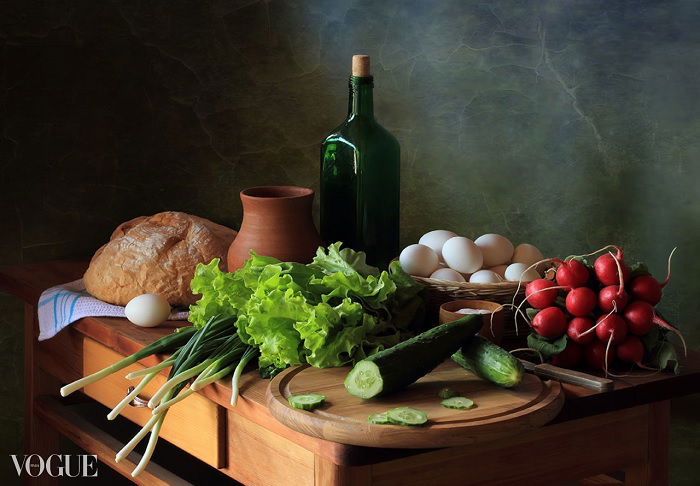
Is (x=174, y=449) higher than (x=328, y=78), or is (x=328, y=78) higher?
(x=328, y=78)

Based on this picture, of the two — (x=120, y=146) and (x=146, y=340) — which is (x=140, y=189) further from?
(x=146, y=340)

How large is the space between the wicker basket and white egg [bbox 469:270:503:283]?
0.19 feet

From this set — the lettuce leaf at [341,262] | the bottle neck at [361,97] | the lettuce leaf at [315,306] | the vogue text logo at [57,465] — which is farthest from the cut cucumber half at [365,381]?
the vogue text logo at [57,465]

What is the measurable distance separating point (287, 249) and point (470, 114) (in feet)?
2.66

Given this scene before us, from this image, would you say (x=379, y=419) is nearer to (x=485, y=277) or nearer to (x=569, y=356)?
(x=569, y=356)

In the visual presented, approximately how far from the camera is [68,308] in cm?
191

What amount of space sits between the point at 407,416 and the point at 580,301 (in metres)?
0.40

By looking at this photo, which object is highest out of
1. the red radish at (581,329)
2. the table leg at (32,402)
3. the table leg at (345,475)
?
the red radish at (581,329)

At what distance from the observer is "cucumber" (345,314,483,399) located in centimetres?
128

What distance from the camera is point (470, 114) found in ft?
7.83

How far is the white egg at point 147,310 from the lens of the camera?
1.77 meters

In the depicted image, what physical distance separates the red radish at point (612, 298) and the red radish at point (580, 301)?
0.05 ft

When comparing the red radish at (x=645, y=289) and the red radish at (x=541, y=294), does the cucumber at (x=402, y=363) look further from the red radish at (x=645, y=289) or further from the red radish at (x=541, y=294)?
the red radish at (x=645, y=289)

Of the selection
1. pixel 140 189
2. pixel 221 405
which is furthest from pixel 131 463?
pixel 140 189
